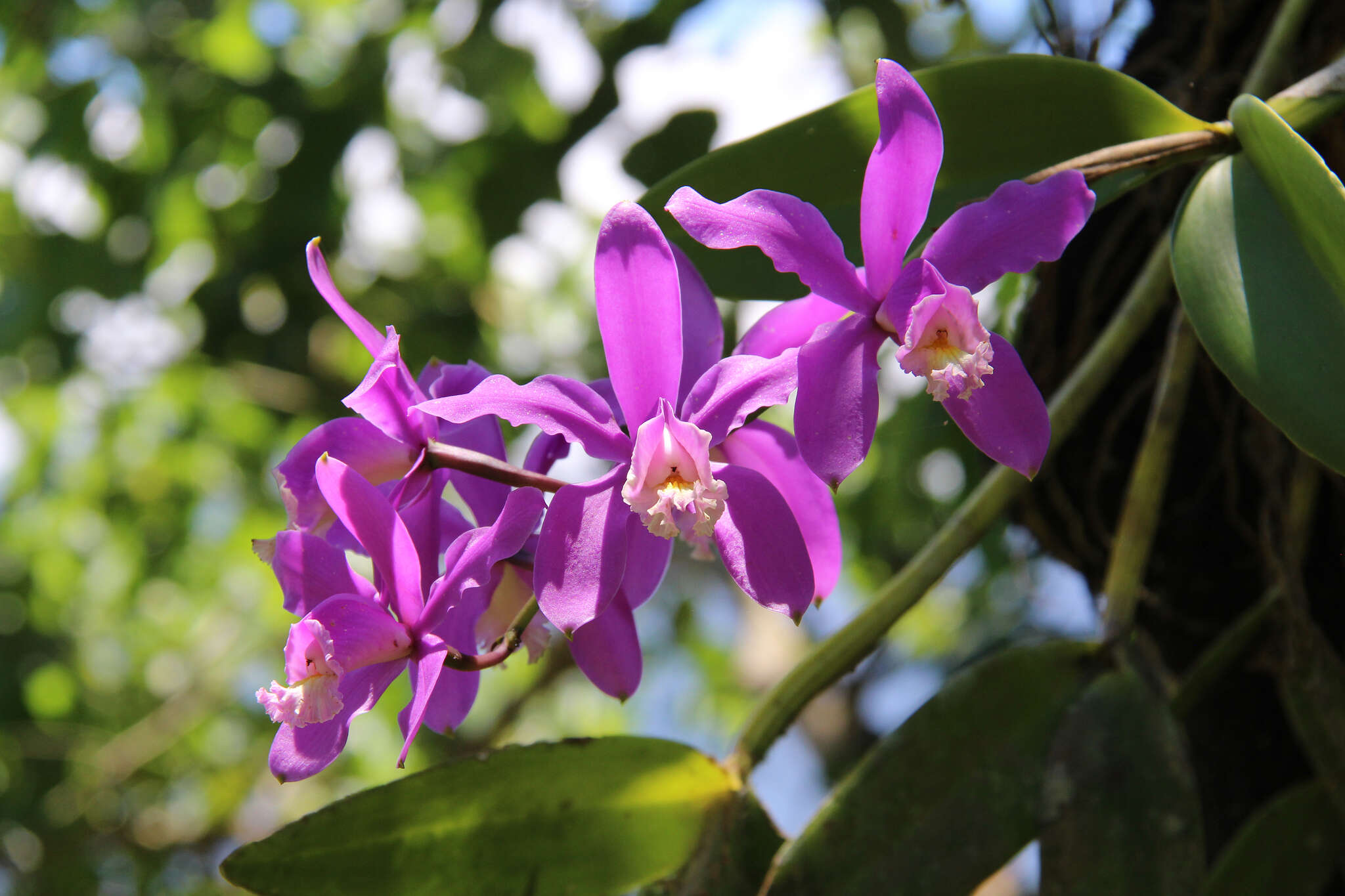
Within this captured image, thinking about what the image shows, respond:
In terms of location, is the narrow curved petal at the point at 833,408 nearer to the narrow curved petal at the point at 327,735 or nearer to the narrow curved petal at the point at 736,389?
the narrow curved petal at the point at 736,389

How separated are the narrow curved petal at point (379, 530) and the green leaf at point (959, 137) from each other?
171 millimetres

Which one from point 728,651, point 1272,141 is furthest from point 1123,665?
point 728,651

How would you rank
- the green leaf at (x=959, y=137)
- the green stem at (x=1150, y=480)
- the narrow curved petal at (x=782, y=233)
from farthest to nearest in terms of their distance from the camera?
1. the green stem at (x=1150, y=480)
2. the green leaf at (x=959, y=137)
3. the narrow curved petal at (x=782, y=233)

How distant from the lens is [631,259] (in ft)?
1.20

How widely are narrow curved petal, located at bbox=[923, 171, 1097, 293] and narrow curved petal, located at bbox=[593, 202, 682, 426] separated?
0.31 ft

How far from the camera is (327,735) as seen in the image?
400 millimetres

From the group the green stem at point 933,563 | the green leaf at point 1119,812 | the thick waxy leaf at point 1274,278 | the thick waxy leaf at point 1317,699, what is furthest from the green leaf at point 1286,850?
the thick waxy leaf at point 1274,278

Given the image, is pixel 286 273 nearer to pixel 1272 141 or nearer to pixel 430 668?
pixel 430 668

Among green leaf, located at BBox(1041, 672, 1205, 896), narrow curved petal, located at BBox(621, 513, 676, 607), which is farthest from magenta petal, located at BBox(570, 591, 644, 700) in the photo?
green leaf, located at BBox(1041, 672, 1205, 896)

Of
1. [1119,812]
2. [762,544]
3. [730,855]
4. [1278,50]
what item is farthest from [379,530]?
[1278,50]

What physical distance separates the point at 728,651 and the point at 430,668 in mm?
2294

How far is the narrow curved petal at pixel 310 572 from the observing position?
1.26 ft

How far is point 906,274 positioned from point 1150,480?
1.04 feet

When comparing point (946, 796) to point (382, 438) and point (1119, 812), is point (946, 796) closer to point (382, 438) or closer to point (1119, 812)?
point (1119, 812)
